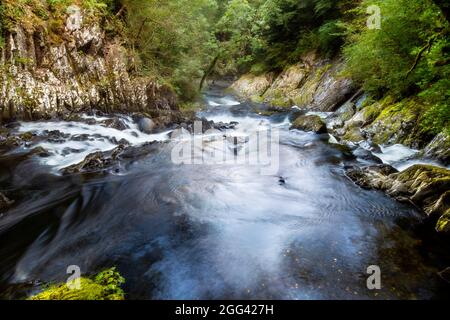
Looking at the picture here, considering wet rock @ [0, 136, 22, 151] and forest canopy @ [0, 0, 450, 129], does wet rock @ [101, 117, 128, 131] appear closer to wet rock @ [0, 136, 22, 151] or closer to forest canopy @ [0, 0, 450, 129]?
wet rock @ [0, 136, 22, 151]

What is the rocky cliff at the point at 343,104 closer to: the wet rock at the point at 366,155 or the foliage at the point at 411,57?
the foliage at the point at 411,57

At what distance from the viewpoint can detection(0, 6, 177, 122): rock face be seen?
1127cm

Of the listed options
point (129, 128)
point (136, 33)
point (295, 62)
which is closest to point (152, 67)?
point (136, 33)

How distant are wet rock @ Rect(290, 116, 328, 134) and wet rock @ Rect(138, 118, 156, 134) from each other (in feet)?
21.9

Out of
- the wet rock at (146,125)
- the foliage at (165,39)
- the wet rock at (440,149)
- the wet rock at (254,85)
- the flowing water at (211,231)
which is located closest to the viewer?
the flowing water at (211,231)

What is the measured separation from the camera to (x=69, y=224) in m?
6.36

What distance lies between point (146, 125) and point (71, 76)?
12.5ft

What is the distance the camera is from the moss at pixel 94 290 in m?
3.53

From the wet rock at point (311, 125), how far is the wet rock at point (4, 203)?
11.4 metres

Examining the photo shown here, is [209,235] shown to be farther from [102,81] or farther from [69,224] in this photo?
[102,81]

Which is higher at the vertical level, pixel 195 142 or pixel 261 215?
pixel 195 142

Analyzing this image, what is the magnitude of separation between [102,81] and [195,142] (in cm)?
566

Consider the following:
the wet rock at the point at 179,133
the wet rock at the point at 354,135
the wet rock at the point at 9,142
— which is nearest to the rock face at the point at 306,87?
the wet rock at the point at 354,135

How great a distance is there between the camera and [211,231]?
607 cm
